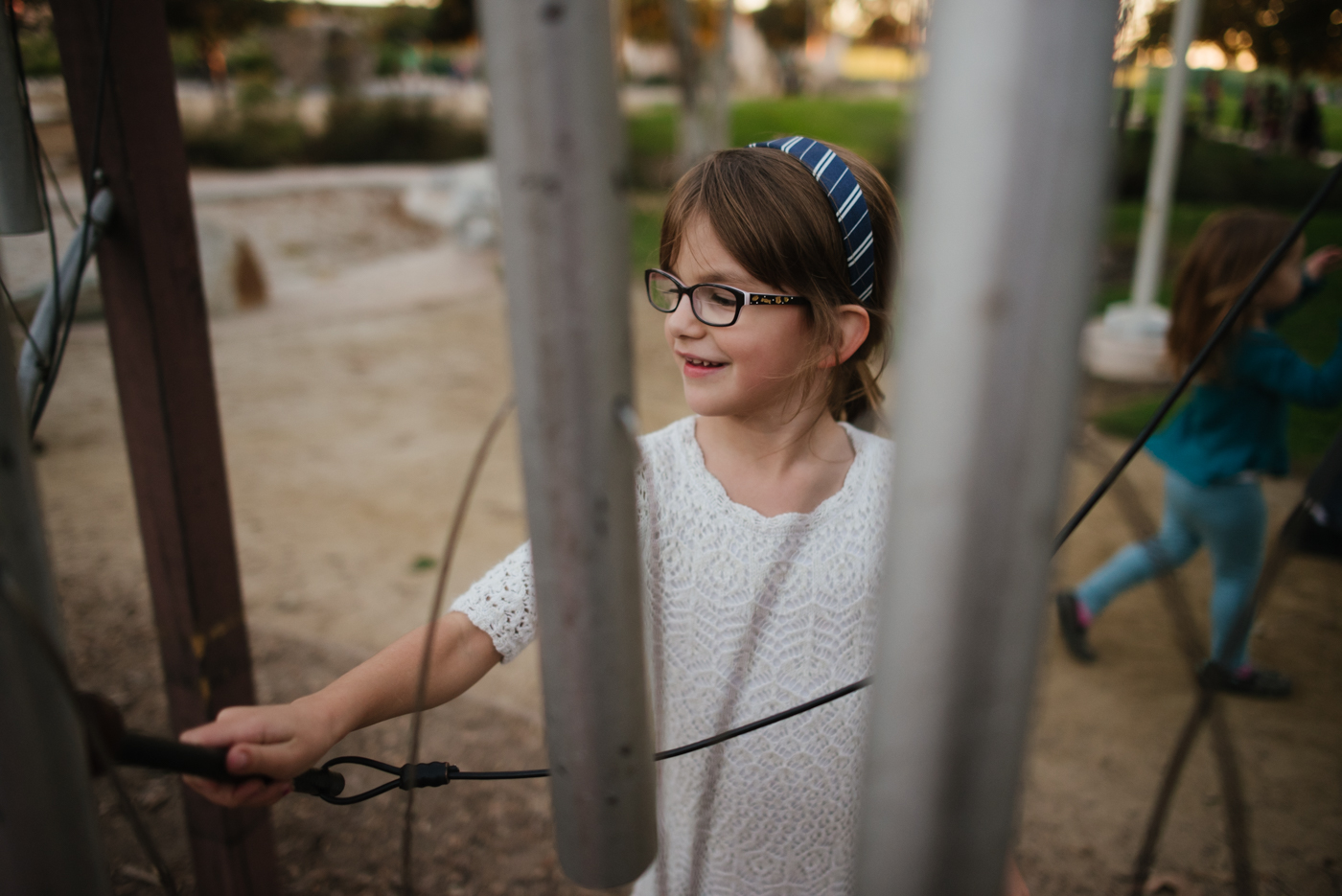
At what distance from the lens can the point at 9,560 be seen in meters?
0.57

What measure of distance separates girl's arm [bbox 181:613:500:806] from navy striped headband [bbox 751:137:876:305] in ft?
2.36

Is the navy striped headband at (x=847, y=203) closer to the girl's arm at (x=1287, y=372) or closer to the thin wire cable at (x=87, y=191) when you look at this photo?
the thin wire cable at (x=87, y=191)

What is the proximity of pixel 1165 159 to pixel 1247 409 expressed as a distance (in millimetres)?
4271

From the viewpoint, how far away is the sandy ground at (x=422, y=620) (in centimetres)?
241

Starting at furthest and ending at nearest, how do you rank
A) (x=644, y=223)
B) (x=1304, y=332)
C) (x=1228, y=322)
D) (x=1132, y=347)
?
(x=644, y=223) < (x=1304, y=332) < (x=1132, y=347) < (x=1228, y=322)

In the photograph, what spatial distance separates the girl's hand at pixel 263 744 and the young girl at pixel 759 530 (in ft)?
0.61

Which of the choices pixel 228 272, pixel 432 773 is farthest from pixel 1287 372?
pixel 228 272

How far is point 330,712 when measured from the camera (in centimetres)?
96

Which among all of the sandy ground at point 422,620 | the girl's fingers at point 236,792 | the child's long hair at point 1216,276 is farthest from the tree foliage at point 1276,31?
the girl's fingers at point 236,792

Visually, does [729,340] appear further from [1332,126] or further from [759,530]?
[1332,126]

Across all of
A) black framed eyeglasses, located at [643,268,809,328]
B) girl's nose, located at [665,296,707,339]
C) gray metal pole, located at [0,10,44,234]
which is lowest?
girl's nose, located at [665,296,707,339]

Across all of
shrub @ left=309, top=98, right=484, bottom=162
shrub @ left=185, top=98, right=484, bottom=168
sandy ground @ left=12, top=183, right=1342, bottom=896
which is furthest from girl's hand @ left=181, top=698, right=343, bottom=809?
shrub @ left=309, top=98, right=484, bottom=162

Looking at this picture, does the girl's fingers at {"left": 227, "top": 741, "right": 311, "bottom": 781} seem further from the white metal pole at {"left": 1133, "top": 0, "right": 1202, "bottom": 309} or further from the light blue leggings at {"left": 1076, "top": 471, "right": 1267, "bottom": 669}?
the white metal pole at {"left": 1133, "top": 0, "right": 1202, "bottom": 309}

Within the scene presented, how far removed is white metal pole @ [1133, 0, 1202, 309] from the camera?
5.76m
